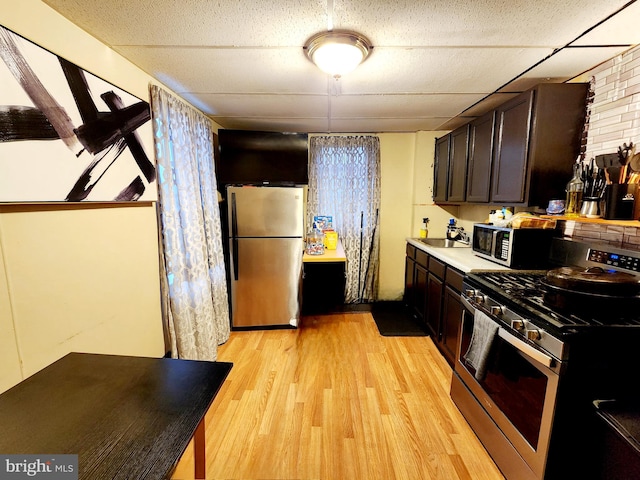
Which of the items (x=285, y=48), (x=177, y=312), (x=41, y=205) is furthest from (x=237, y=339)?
(x=285, y=48)

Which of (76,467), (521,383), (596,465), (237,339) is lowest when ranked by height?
Result: (237,339)

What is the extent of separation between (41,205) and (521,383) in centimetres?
234

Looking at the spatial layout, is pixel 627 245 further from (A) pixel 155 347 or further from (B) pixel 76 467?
(A) pixel 155 347

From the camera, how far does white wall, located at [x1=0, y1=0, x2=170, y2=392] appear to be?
1084mm

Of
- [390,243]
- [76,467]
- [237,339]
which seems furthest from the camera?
[390,243]

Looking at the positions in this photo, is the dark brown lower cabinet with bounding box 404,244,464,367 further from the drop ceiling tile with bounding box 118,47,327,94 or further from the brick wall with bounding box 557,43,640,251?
the drop ceiling tile with bounding box 118,47,327,94

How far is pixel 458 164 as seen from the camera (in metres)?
2.86

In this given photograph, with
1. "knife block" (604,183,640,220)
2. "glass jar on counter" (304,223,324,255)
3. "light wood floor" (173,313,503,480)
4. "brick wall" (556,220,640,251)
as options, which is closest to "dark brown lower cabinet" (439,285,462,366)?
"light wood floor" (173,313,503,480)

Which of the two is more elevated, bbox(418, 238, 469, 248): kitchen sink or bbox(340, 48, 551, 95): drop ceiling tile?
bbox(340, 48, 551, 95): drop ceiling tile

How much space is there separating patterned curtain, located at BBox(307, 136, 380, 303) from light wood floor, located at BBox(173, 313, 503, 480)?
1.30 meters

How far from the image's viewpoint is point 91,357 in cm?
118

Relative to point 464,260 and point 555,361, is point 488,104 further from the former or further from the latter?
point 555,361

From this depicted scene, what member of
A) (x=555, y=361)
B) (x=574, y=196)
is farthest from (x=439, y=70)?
(x=555, y=361)

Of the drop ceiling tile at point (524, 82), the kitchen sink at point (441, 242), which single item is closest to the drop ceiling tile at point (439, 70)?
the drop ceiling tile at point (524, 82)
